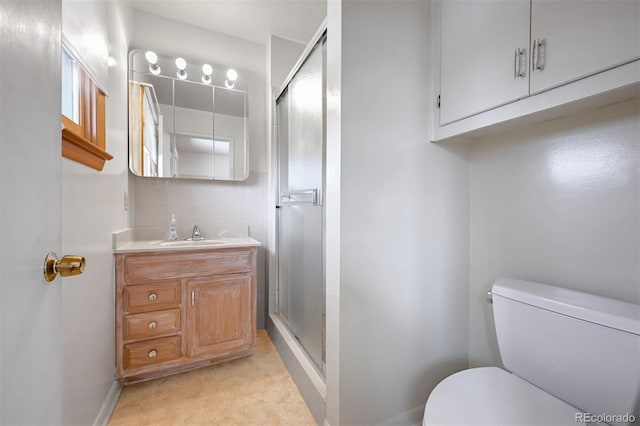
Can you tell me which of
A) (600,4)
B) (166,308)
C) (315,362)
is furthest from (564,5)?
(166,308)

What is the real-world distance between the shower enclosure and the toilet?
0.78 metres

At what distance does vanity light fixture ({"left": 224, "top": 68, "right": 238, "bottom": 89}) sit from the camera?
227cm

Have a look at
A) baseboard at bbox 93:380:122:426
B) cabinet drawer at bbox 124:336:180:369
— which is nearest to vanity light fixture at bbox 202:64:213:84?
cabinet drawer at bbox 124:336:180:369

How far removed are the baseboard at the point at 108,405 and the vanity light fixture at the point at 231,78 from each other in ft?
7.38

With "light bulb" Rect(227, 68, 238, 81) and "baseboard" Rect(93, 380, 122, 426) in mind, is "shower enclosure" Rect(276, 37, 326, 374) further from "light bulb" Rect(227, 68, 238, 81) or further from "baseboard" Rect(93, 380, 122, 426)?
"baseboard" Rect(93, 380, 122, 426)

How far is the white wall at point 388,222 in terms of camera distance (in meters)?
1.12

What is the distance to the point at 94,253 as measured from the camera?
119 cm

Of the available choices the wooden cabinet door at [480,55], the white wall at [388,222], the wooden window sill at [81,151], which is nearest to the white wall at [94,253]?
the wooden window sill at [81,151]

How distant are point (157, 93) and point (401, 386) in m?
2.54

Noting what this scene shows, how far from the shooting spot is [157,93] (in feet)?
6.74

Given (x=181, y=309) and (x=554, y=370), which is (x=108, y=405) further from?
(x=554, y=370)

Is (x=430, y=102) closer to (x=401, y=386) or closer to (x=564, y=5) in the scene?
(x=564, y=5)

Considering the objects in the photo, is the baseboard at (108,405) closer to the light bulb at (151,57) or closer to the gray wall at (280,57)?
the light bulb at (151,57)


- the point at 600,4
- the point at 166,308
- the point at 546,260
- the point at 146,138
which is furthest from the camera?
the point at 146,138
